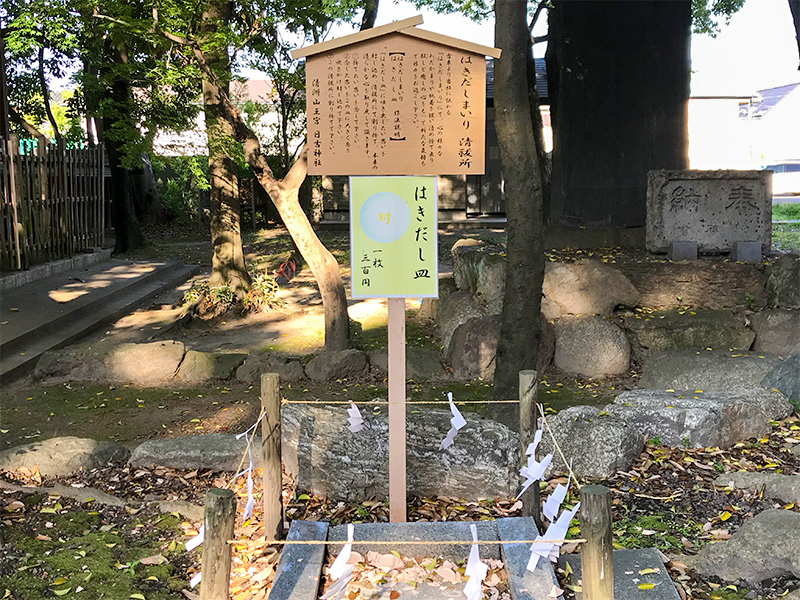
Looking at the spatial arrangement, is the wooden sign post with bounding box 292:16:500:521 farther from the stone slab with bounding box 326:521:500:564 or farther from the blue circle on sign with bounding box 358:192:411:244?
the stone slab with bounding box 326:521:500:564

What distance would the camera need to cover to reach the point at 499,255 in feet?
31.5

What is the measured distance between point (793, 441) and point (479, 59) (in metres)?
3.67

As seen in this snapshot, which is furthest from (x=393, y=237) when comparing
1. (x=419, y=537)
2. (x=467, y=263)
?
(x=467, y=263)

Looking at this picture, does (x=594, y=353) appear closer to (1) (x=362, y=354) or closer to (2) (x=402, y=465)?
(1) (x=362, y=354)

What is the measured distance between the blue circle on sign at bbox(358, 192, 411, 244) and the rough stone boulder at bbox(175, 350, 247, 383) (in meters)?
4.79

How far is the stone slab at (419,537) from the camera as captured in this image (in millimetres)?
4051

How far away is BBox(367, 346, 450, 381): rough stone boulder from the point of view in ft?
27.6

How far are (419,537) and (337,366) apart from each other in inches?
178

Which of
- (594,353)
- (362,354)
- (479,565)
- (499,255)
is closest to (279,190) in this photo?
(362,354)

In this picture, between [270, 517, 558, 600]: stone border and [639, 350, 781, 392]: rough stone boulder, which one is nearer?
[270, 517, 558, 600]: stone border

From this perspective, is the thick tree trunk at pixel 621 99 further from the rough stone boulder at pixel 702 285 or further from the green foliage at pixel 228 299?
the green foliage at pixel 228 299

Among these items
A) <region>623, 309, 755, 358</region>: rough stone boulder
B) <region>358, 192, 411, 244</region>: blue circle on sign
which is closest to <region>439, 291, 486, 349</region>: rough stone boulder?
<region>623, 309, 755, 358</region>: rough stone boulder

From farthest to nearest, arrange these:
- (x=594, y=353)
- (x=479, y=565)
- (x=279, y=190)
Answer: (x=279, y=190), (x=594, y=353), (x=479, y=565)

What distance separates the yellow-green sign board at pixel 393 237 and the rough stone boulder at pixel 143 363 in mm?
4937
